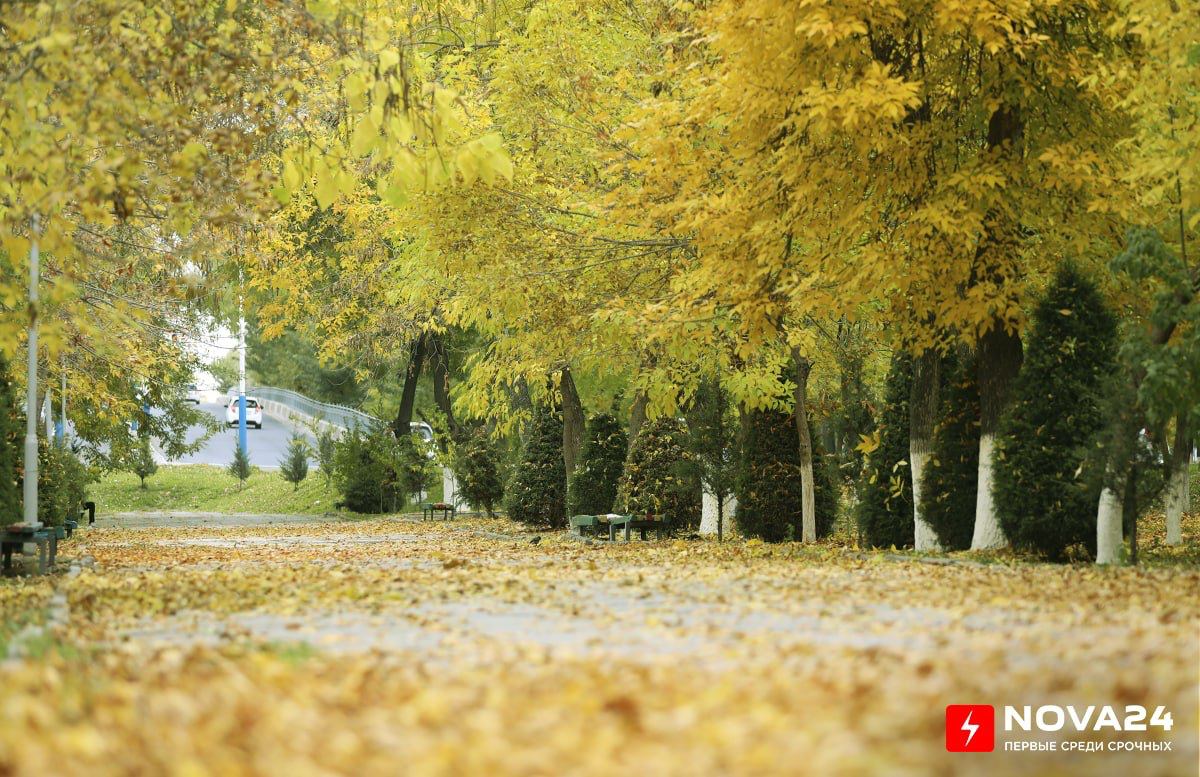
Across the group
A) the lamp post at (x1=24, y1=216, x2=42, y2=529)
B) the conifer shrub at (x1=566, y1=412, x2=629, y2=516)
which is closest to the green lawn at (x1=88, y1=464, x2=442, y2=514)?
the conifer shrub at (x1=566, y1=412, x2=629, y2=516)

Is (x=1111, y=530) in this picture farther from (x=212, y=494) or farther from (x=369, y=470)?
(x=212, y=494)

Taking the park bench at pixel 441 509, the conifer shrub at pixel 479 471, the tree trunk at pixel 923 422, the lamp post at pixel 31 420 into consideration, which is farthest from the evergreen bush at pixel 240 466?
the tree trunk at pixel 923 422

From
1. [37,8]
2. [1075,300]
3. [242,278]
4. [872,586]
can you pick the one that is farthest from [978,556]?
[242,278]

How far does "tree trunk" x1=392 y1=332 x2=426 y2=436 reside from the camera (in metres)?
41.7

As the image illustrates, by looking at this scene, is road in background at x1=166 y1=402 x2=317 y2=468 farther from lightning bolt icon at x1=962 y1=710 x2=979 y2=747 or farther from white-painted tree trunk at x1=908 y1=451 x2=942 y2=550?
lightning bolt icon at x1=962 y1=710 x2=979 y2=747

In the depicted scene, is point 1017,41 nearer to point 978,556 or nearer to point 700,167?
point 700,167

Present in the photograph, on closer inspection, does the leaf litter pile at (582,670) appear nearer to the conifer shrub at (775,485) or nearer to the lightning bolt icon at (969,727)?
the lightning bolt icon at (969,727)

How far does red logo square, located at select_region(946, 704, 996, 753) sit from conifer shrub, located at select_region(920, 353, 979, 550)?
1386 cm

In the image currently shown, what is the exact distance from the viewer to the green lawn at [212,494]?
47581 mm

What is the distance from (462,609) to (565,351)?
547 inches

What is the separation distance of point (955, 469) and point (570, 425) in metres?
12.5

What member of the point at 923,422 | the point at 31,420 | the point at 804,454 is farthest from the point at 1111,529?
the point at 31,420

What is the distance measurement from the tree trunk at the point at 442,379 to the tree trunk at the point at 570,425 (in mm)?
10280

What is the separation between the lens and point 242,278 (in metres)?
36.8
